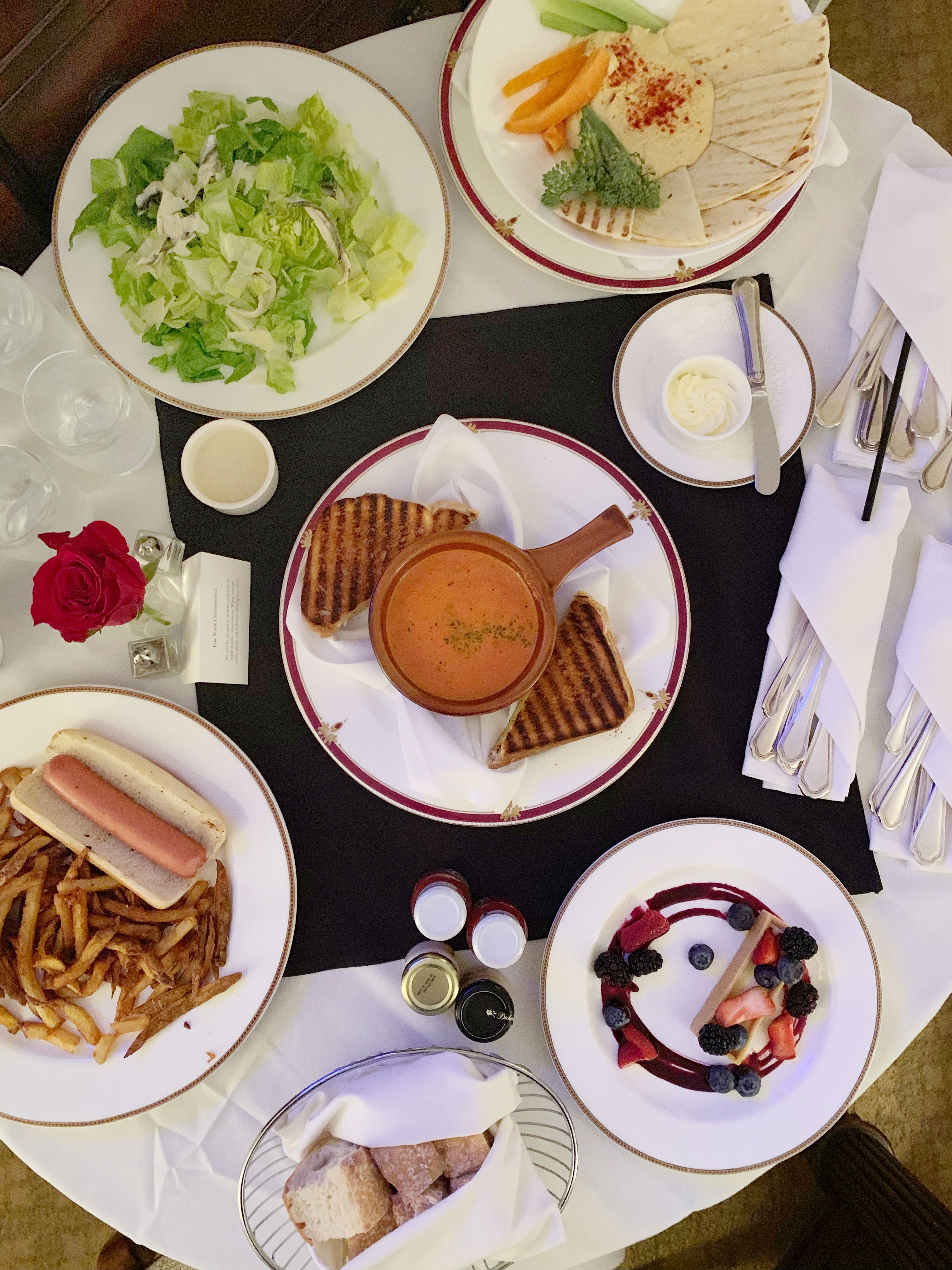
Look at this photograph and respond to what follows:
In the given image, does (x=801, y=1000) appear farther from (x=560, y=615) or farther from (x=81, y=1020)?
(x=81, y=1020)

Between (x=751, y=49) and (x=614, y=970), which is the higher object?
(x=751, y=49)

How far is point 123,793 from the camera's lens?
73.2 inches

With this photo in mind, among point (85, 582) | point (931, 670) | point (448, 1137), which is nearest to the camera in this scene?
point (85, 582)

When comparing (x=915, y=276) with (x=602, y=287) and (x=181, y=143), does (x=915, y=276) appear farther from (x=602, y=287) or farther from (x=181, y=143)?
(x=181, y=143)

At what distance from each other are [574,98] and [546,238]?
28 centimetres

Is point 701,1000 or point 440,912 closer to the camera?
point 440,912

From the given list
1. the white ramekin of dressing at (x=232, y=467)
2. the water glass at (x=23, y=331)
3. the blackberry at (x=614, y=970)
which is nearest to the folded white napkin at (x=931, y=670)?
the blackberry at (x=614, y=970)

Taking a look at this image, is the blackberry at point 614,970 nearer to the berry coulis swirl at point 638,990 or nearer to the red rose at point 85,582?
the berry coulis swirl at point 638,990

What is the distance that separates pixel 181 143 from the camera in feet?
5.96

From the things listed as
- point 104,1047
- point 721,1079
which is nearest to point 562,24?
point 721,1079

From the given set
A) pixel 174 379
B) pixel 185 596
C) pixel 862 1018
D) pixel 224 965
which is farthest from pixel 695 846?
pixel 174 379

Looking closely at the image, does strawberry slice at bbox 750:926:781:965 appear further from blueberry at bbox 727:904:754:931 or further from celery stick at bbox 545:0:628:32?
celery stick at bbox 545:0:628:32

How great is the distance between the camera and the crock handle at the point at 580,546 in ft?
5.60

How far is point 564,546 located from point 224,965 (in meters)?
1.16
